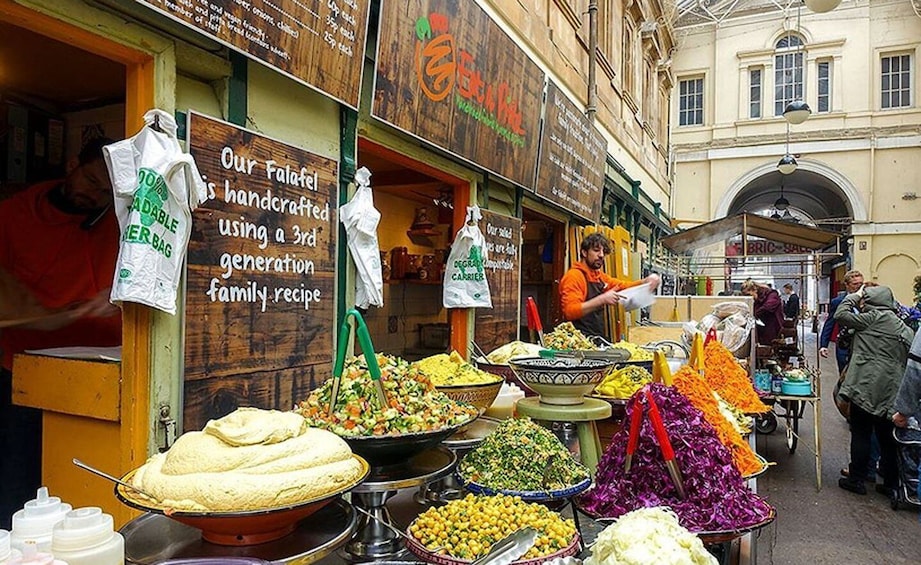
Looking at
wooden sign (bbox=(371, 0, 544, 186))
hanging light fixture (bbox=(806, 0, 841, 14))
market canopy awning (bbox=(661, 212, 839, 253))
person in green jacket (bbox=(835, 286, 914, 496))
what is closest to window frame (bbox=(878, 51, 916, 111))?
market canopy awning (bbox=(661, 212, 839, 253))

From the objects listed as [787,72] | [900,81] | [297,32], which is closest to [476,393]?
[297,32]

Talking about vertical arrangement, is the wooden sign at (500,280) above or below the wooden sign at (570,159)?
below

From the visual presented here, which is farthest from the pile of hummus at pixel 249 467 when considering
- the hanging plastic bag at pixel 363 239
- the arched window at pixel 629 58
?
the arched window at pixel 629 58

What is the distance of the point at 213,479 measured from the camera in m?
1.62

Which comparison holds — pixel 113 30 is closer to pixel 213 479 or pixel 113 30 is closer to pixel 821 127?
pixel 213 479

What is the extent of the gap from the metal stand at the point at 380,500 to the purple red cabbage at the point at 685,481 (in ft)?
2.04

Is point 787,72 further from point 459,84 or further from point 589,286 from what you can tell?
point 459,84

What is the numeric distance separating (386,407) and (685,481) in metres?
1.12

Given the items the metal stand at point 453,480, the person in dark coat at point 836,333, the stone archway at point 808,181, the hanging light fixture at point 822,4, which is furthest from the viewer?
the stone archway at point 808,181

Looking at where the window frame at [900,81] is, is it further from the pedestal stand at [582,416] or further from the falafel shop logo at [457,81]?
the pedestal stand at [582,416]

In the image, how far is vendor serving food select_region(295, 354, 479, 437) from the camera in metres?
2.11

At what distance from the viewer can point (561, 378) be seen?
2654mm

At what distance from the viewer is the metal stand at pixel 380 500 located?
6.68 feet

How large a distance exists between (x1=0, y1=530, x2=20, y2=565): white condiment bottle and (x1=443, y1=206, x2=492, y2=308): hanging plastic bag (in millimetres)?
4488
